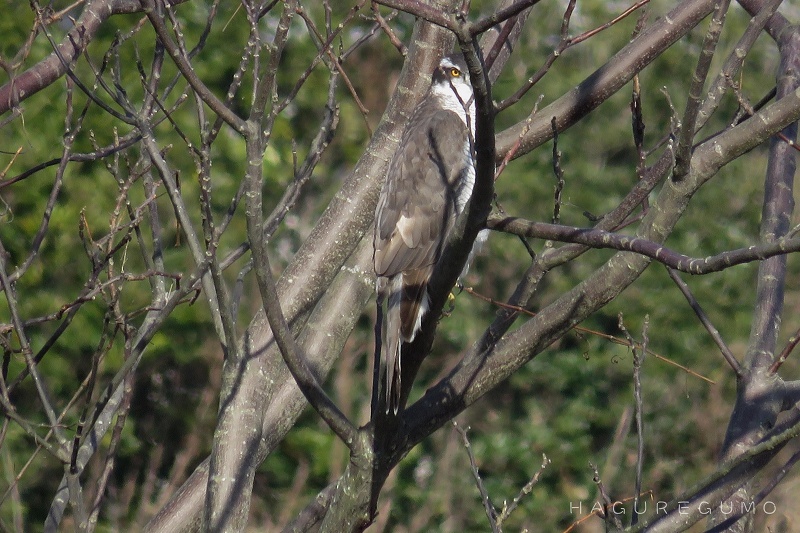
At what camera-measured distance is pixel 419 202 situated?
12.3 ft

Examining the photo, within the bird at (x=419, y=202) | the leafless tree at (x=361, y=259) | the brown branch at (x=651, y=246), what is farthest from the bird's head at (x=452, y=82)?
the brown branch at (x=651, y=246)

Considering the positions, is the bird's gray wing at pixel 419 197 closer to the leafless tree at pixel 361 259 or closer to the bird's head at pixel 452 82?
the leafless tree at pixel 361 259

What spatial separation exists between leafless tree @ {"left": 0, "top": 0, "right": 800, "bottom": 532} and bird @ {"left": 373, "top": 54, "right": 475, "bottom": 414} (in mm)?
101

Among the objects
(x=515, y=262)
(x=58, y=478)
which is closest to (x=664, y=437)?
(x=515, y=262)

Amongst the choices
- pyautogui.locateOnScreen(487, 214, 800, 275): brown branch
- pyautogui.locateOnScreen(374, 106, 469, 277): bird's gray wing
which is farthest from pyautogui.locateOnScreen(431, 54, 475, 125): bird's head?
pyautogui.locateOnScreen(487, 214, 800, 275): brown branch

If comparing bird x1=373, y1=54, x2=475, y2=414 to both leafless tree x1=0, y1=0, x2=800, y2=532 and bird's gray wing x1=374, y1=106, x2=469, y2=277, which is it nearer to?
bird's gray wing x1=374, y1=106, x2=469, y2=277

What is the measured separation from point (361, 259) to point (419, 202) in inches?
Result: 14.9

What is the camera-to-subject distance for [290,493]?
6.72 m

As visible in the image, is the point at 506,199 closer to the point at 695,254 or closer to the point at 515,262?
the point at 515,262

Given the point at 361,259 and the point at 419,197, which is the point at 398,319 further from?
the point at 419,197

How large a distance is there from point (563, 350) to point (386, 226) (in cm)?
406

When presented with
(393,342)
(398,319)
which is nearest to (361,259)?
(398,319)

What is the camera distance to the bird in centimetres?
317

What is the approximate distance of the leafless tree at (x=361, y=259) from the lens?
→ 2188 millimetres
